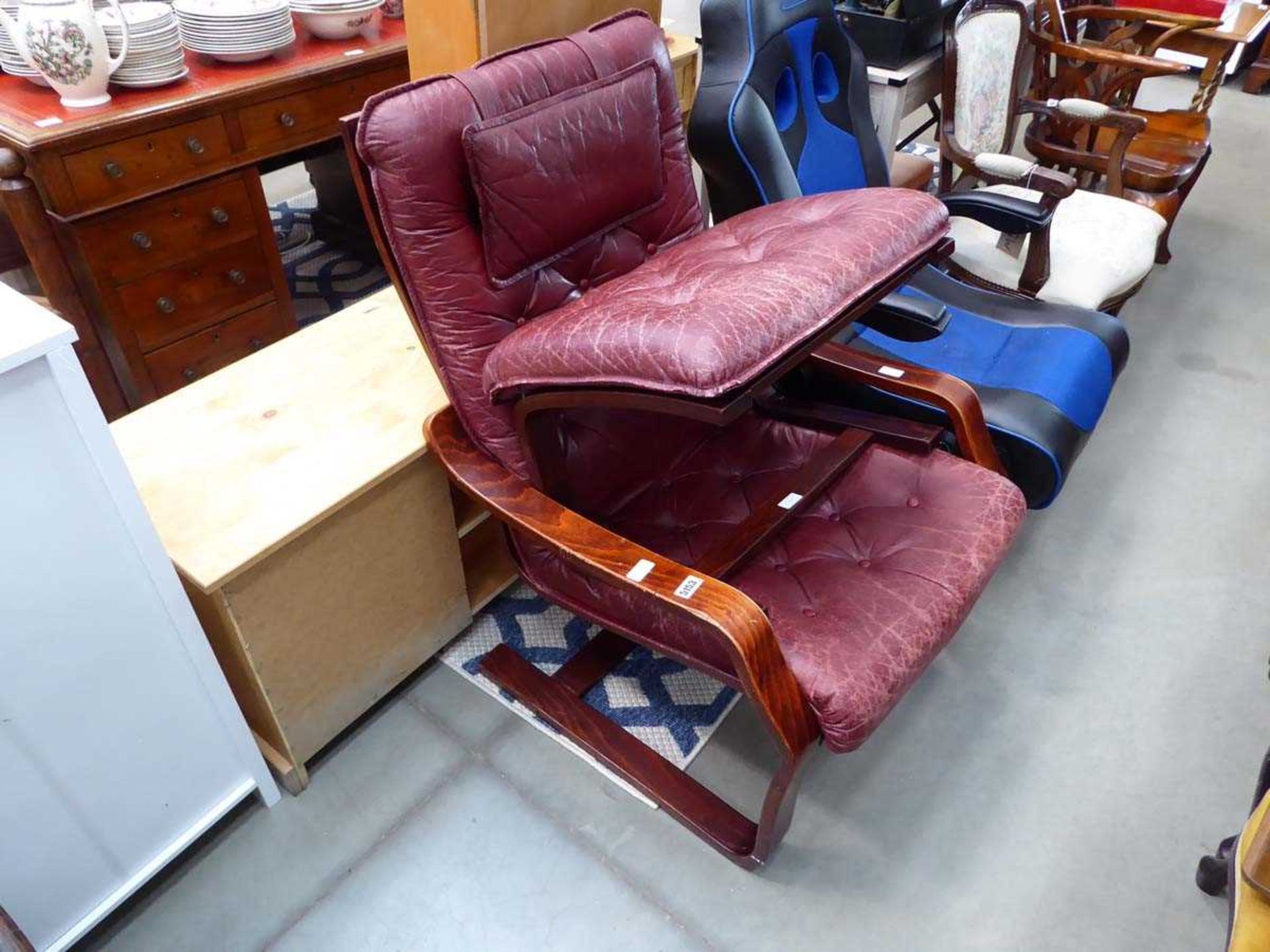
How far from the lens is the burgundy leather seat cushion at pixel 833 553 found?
1.13 meters

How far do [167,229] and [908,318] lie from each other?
5.40ft

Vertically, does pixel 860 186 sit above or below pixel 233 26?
below

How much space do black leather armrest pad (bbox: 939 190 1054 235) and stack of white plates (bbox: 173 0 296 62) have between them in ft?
5.20

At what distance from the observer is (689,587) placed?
107 centimetres

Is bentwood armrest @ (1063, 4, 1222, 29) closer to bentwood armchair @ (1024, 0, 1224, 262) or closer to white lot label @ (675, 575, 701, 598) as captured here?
bentwood armchair @ (1024, 0, 1224, 262)

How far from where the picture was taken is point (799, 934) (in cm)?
128

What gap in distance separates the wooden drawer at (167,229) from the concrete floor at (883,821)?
3.86 ft

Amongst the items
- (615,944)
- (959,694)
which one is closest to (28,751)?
(615,944)

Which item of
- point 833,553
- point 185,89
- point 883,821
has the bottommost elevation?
point 883,821

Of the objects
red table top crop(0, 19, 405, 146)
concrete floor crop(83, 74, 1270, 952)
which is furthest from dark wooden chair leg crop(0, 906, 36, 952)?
red table top crop(0, 19, 405, 146)

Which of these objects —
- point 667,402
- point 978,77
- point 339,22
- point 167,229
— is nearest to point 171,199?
point 167,229

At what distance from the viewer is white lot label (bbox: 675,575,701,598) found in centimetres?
106

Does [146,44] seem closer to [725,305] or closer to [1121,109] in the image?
[725,305]

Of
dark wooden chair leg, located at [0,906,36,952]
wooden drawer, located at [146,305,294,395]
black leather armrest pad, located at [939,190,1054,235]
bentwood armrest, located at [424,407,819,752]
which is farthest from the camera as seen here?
wooden drawer, located at [146,305,294,395]
